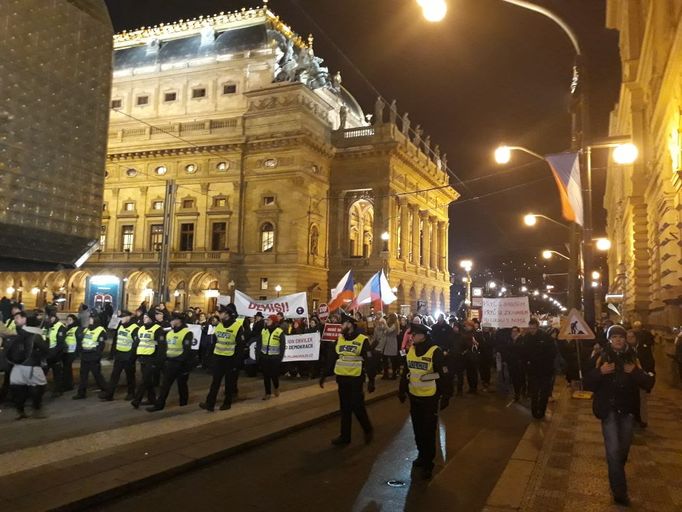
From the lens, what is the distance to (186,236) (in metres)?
52.2

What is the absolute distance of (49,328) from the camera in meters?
13.5

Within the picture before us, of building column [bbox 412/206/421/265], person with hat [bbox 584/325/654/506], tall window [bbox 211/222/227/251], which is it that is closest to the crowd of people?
person with hat [bbox 584/325/654/506]

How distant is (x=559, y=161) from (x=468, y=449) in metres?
5.98

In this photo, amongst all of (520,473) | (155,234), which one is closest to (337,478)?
(520,473)

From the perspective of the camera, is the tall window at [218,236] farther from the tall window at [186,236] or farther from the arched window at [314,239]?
the arched window at [314,239]

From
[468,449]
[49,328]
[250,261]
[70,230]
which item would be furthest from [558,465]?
[250,261]

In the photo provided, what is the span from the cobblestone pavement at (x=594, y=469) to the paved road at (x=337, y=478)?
0.67m

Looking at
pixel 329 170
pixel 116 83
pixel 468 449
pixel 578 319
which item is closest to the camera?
pixel 468 449

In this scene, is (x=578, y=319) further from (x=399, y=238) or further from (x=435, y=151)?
(x=435, y=151)

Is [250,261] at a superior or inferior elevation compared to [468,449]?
superior

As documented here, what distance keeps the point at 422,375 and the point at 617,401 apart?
243 cm

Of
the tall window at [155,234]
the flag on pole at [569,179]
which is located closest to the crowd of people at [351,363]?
the flag on pole at [569,179]

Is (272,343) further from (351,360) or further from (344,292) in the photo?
(344,292)

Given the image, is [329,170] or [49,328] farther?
[329,170]
